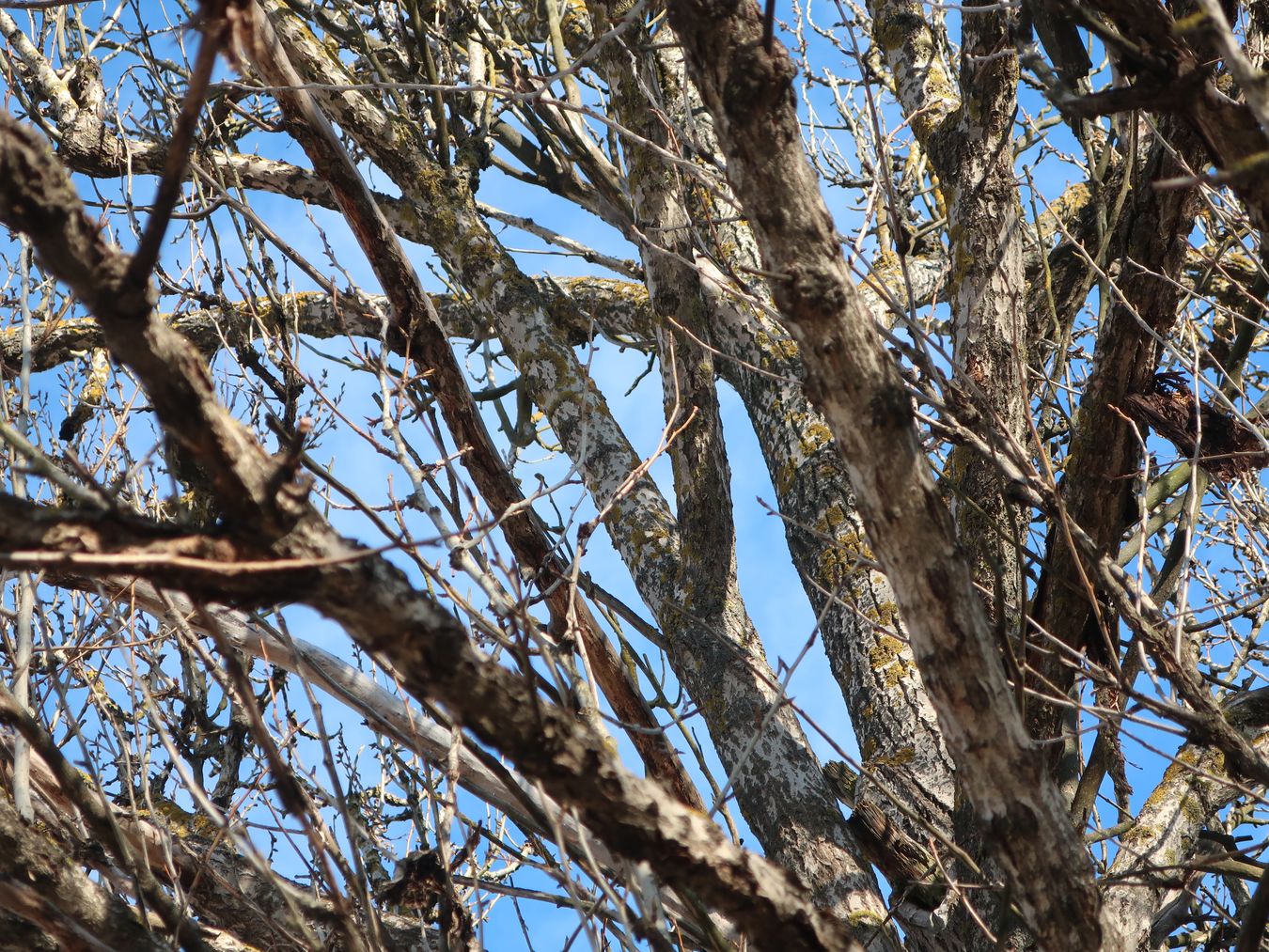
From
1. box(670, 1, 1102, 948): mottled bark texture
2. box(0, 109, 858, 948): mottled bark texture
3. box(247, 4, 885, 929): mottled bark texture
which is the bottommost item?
box(0, 109, 858, 948): mottled bark texture

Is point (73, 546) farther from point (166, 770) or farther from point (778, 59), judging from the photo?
point (166, 770)

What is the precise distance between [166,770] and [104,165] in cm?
245

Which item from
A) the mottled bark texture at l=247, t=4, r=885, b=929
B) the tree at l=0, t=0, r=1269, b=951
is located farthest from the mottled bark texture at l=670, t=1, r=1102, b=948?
the mottled bark texture at l=247, t=4, r=885, b=929

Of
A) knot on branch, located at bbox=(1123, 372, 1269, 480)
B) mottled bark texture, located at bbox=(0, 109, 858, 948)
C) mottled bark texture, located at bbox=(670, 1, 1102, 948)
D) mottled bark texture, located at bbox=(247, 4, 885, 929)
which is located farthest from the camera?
mottled bark texture, located at bbox=(247, 4, 885, 929)

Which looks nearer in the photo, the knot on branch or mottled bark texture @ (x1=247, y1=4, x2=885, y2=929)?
the knot on branch

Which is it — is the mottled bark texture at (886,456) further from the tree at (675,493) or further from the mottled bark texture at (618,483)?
the mottled bark texture at (618,483)

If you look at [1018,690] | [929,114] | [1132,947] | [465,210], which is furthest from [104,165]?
[1132,947]

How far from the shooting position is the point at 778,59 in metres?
1.66

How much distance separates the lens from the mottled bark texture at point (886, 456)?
1.68 meters

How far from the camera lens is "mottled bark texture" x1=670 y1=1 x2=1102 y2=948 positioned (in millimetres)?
1676

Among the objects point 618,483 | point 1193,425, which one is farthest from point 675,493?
point 1193,425

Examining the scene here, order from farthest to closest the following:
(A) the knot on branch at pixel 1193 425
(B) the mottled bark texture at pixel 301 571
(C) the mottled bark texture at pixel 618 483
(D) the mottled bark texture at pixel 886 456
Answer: (C) the mottled bark texture at pixel 618 483 < (A) the knot on branch at pixel 1193 425 < (D) the mottled bark texture at pixel 886 456 < (B) the mottled bark texture at pixel 301 571

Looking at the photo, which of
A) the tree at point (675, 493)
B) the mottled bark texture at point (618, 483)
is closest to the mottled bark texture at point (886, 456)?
the tree at point (675, 493)

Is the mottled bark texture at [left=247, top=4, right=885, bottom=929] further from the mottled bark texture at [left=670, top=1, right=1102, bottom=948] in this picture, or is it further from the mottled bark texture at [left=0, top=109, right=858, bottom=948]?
the mottled bark texture at [left=0, top=109, right=858, bottom=948]
